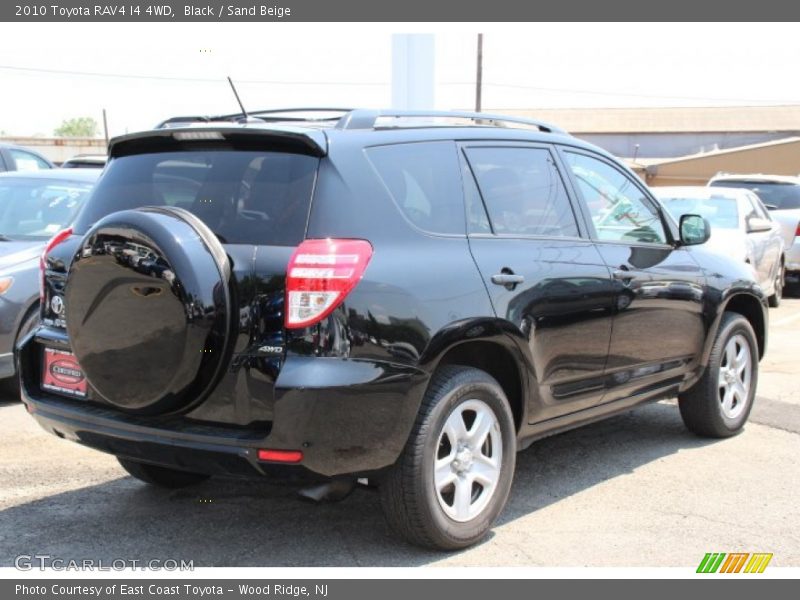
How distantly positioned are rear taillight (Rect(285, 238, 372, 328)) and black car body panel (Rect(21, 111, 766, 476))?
32 millimetres

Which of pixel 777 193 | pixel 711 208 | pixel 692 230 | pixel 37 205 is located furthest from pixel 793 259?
pixel 37 205

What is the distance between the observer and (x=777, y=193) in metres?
15.5

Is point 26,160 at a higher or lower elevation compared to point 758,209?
higher

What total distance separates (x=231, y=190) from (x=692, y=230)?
312cm

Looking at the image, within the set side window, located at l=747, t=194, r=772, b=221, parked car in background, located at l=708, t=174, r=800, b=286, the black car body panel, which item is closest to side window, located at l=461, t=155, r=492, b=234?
the black car body panel

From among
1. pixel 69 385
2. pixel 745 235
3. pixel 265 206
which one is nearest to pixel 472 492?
pixel 265 206

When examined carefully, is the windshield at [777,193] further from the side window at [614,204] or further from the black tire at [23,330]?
the black tire at [23,330]

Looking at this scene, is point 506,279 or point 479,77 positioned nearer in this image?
point 506,279

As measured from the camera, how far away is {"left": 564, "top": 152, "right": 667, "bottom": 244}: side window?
5.28m

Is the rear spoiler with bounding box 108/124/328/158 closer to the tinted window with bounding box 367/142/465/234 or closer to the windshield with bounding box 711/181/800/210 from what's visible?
the tinted window with bounding box 367/142/465/234

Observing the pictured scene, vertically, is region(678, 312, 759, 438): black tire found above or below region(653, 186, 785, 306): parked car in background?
below

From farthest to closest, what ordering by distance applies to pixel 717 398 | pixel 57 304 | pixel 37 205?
pixel 37 205
pixel 717 398
pixel 57 304

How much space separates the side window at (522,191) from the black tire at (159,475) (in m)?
2.01

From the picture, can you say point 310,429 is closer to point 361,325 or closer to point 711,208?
point 361,325
